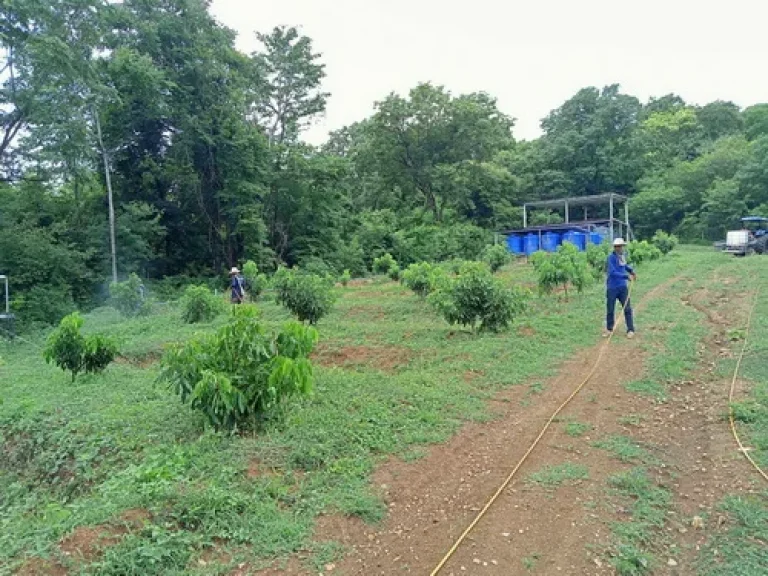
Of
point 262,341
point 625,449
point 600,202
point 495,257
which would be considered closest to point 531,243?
point 600,202

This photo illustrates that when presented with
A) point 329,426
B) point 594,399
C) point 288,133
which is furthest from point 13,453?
point 288,133

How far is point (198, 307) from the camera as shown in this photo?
45.6 feet

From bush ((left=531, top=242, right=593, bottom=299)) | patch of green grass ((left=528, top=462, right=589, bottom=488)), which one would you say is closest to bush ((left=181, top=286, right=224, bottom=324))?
bush ((left=531, top=242, right=593, bottom=299))

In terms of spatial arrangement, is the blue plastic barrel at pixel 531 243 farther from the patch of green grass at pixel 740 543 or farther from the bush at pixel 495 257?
the patch of green grass at pixel 740 543

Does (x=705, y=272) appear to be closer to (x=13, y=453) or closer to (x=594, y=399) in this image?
(x=594, y=399)

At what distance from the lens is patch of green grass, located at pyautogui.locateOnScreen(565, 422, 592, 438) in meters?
4.94

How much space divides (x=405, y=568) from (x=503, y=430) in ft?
7.43

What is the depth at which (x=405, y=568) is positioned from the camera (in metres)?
3.11

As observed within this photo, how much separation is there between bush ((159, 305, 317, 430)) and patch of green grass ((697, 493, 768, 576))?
3056 mm

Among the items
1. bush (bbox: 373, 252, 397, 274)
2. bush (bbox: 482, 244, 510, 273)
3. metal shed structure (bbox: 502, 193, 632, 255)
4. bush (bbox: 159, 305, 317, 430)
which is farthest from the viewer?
metal shed structure (bbox: 502, 193, 632, 255)

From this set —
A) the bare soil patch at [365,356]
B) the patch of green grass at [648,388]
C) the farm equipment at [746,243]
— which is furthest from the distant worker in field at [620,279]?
the farm equipment at [746,243]

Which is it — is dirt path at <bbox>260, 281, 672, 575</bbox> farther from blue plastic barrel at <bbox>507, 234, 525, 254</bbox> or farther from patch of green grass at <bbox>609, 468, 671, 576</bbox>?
blue plastic barrel at <bbox>507, 234, 525, 254</bbox>

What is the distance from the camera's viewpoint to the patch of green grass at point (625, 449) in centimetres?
441

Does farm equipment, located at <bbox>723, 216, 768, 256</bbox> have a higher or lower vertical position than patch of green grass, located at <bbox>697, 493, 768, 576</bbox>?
higher
